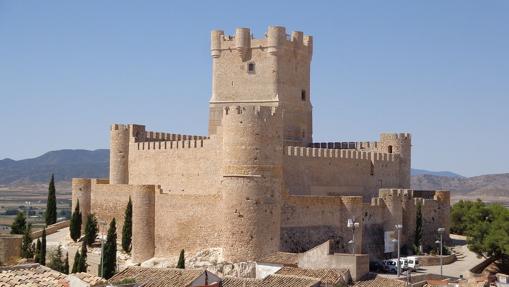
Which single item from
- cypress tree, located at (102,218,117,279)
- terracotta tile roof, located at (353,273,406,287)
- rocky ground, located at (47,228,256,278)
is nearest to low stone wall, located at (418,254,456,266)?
terracotta tile roof, located at (353,273,406,287)

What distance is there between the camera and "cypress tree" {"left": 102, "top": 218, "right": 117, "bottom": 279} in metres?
39.6

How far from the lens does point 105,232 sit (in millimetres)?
46562

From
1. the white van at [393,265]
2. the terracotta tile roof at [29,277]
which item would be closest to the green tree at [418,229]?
the white van at [393,265]

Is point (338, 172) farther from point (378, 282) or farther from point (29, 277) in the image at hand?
point (29, 277)

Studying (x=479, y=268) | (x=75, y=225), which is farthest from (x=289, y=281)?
(x=75, y=225)

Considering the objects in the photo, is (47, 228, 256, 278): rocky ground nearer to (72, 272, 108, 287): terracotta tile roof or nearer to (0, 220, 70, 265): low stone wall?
(0, 220, 70, 265): low stone wall

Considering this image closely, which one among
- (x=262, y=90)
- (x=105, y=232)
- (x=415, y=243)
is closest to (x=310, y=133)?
(x=262, y=90)

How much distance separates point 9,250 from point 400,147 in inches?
868

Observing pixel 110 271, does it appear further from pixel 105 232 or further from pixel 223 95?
pixel 223 95

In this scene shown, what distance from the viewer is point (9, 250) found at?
3772cm

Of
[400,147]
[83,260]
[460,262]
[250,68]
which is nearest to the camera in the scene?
[83,260]

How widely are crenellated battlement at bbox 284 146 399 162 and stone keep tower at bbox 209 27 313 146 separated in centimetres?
358

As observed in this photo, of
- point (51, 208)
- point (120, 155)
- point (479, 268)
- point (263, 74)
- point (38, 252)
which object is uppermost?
point (263, 74)

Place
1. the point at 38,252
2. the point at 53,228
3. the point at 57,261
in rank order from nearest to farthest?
the point at 57,261 → the point at 38,252 → the point at 53,228
